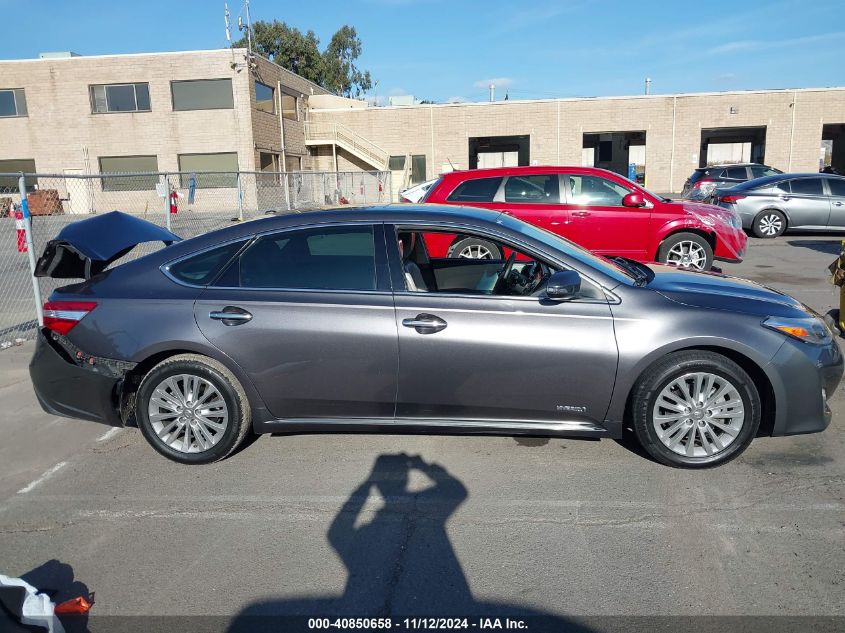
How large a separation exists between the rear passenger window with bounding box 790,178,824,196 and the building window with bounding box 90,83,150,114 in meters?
27.9

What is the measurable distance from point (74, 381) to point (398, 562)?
2.54 m

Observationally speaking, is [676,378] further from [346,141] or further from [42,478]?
[346,141]

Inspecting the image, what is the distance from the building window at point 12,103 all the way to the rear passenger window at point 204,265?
34.3m

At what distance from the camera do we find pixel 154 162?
106 feet

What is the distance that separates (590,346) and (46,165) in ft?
116

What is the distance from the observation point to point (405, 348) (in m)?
4.05

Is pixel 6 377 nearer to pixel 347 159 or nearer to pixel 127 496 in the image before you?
pixel 127 496

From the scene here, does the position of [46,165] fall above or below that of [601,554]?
above

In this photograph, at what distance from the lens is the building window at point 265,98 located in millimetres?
32469

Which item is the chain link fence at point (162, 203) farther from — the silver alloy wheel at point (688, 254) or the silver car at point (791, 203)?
the silver car at point (791, 203)

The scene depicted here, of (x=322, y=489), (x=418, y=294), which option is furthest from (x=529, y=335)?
(x=322, y=489)

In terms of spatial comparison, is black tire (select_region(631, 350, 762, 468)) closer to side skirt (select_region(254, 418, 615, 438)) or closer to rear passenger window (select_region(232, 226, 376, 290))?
side skirt (select_region(254, 418, 615, 438))

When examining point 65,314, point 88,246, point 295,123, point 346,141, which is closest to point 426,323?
point 65,314

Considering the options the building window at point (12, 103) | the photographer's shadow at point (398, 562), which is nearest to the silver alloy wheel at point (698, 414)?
the photographer's shadow at point (398, 562)
